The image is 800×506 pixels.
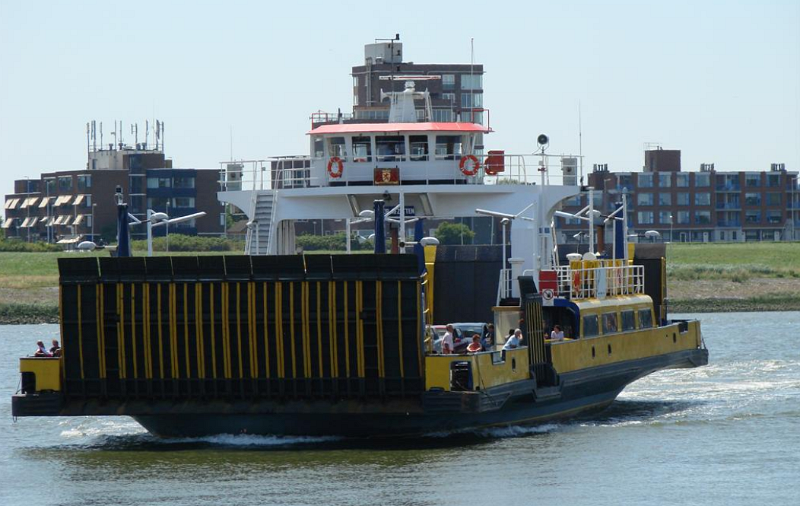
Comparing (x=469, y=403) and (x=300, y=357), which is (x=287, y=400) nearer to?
(x=300, y=357)

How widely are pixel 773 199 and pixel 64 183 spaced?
5805cm

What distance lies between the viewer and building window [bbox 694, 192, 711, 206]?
13150 centimetres

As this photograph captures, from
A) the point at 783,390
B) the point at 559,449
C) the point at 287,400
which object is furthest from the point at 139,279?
the point at 783,390

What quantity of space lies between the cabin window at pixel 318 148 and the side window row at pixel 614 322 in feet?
A: 22.2

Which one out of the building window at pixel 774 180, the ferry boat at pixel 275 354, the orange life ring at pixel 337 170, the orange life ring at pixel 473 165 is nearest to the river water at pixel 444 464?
the ferry boat at pixel 275 354

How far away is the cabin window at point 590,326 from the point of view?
30062 mm

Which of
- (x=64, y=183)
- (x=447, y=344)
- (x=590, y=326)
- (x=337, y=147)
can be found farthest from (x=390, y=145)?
(x=64, y=183)

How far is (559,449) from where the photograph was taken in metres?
25.9

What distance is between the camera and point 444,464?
2403cm

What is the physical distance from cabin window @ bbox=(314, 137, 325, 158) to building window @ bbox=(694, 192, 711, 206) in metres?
101

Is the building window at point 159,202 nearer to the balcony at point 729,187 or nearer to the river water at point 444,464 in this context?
the balcony at point 729,187

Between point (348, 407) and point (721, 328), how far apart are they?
36491 millimetres

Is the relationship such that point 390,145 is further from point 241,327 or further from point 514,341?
point 241,327

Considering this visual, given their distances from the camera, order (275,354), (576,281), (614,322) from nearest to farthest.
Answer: (275,354)
(576,281)
(614,322)
